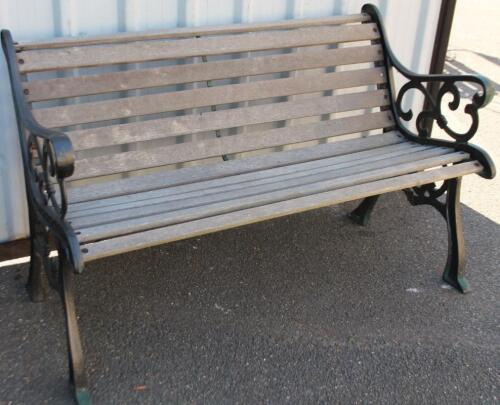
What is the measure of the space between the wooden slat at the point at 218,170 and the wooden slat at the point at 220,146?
50 millimetres

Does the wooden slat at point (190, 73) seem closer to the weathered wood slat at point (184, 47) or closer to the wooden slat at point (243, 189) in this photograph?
the weathered wood slat at point (184, 47)

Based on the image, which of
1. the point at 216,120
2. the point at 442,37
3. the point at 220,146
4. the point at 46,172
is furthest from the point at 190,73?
the point at 442,37

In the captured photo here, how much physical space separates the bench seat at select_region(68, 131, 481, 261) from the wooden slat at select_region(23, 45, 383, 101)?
40 cm

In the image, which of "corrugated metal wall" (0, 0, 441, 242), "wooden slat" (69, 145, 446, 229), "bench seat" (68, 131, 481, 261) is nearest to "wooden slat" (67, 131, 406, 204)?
"bench seat" (68, 131, 481, 261)

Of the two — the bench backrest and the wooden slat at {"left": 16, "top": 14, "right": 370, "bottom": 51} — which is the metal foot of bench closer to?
the bench backrest

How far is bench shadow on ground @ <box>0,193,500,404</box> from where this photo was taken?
8.98 ft

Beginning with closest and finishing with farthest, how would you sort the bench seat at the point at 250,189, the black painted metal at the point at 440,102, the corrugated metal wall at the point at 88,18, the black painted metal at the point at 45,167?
the black painted metal at the point at 45,167 < the bench seat at the point at 250,189 < the corrugated metal wall at the point at 88,18 < the black painted metal at the point at 440,102

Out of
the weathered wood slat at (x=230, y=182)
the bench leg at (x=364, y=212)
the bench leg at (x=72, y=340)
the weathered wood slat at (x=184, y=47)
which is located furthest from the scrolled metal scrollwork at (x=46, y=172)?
the bench leg at (x=364, y=212)

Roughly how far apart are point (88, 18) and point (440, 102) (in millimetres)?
1690

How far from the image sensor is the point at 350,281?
3477 millimetres

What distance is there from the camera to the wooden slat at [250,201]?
2475 mm

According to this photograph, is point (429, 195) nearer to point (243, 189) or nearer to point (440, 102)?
point (440, 102)

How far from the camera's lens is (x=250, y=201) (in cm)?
275

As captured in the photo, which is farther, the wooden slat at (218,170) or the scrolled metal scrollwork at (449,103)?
the scrolled metal scrollwork at (449,103)
